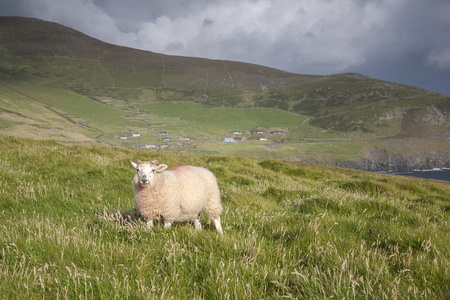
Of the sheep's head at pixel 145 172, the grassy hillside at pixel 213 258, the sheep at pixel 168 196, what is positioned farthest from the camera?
the sheep at pixel 168 196

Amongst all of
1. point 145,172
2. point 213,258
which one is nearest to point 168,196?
point 145,172

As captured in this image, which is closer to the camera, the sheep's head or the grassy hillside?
the grassy hillside

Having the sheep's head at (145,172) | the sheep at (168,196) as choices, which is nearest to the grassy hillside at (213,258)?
the sheep at (168,196)

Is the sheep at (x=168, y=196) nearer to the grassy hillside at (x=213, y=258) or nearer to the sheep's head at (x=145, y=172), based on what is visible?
the sheep's head at (x=145, y=172)

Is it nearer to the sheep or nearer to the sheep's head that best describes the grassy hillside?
the sheep

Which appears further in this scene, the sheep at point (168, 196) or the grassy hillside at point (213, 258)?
the sheep at point (168, 196)

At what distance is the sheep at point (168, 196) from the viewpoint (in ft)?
15.5

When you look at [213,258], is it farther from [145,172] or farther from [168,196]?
[145,172]

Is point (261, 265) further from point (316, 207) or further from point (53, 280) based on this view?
point (316, 207)

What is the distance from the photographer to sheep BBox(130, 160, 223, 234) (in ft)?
15.5

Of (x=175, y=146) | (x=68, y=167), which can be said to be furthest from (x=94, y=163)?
(x=175, y=146)

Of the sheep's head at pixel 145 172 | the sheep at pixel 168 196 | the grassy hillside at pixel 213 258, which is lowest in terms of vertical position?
the grassy hillside at pixel 213 258

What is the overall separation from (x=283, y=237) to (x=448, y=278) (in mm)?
1974

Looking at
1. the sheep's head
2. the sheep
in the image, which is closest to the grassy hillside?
the sheep
